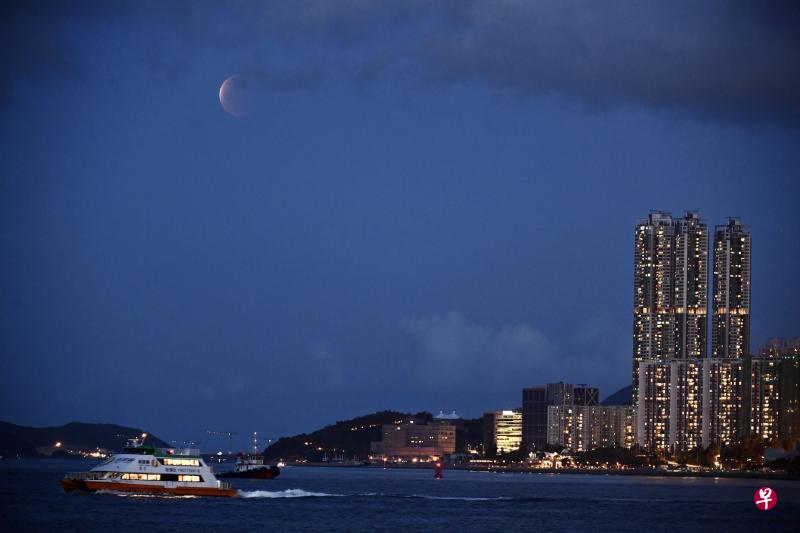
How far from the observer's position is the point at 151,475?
314 ft

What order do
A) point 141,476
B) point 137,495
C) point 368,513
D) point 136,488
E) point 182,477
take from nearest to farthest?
1. point 368,513
2. point 136,488
3. point 141,476
4. point 182,477
5. point 137,495

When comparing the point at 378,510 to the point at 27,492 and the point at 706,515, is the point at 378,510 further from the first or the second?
the point at 27,492

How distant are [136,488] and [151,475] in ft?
4.51

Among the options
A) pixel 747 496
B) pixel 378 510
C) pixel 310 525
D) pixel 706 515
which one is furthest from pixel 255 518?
pixel 747 496

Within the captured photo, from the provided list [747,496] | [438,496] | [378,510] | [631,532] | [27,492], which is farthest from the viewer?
[747,496]

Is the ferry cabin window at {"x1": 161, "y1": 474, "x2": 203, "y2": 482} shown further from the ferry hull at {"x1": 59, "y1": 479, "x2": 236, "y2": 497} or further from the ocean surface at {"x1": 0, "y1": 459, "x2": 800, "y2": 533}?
the ocean surface at {"x1": 0, "y1": 459, "x2": 800, "y2": 533}

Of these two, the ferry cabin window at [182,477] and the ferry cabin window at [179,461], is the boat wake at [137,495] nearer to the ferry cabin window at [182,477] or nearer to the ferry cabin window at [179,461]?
the ferry cabin window at [182,477]

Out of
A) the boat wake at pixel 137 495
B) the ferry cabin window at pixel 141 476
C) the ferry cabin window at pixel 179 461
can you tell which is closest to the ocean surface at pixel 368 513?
the boat wake at pixel 137 495

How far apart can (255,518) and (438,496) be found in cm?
4083

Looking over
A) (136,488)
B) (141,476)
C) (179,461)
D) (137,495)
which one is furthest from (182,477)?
(137,495)

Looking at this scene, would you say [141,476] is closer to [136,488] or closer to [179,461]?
[136,488]

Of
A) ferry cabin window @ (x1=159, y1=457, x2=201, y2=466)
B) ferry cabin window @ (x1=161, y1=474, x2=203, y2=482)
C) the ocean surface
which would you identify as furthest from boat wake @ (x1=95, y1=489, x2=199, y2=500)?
ferry cabin window @ (x1=159, y1=457, x2=201, y2=466)

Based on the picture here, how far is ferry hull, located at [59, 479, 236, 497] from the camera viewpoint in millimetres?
95312

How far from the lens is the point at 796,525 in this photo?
284ft
